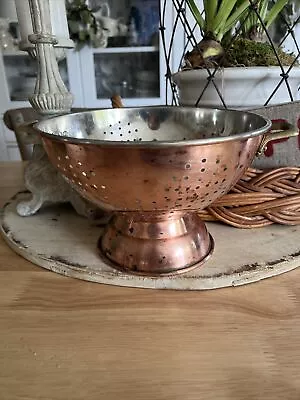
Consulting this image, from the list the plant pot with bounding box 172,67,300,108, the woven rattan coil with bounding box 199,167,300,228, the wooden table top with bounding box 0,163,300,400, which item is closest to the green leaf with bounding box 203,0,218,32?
the plant pot with bounding box 172,67,300,108

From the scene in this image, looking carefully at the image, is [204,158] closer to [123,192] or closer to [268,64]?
[123,192]

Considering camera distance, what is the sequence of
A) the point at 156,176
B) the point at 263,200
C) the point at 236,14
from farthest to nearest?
the point at 236,14 → the point at 263,200 → the point at 156,176

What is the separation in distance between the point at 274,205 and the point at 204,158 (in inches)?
6.7

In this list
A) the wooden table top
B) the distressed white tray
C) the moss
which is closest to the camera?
the wooden table top

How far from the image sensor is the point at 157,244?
13.5 inches

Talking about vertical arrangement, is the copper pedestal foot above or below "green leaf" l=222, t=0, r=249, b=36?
below

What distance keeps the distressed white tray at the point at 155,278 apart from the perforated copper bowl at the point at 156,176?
15 millimetres

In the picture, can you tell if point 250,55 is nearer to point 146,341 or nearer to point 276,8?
point 276,8

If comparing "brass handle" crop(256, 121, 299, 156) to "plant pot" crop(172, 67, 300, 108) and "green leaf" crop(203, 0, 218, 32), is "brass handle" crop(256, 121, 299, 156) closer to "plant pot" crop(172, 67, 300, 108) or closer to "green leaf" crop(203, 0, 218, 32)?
"plant pot" crop(172, 67, 300, 108)

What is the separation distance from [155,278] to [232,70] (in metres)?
0.25

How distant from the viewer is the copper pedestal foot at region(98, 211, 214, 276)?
13.5 inches

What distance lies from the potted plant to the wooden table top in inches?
8.7

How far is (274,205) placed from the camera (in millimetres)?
402

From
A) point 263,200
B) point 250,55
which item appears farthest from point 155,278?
point 250,55
